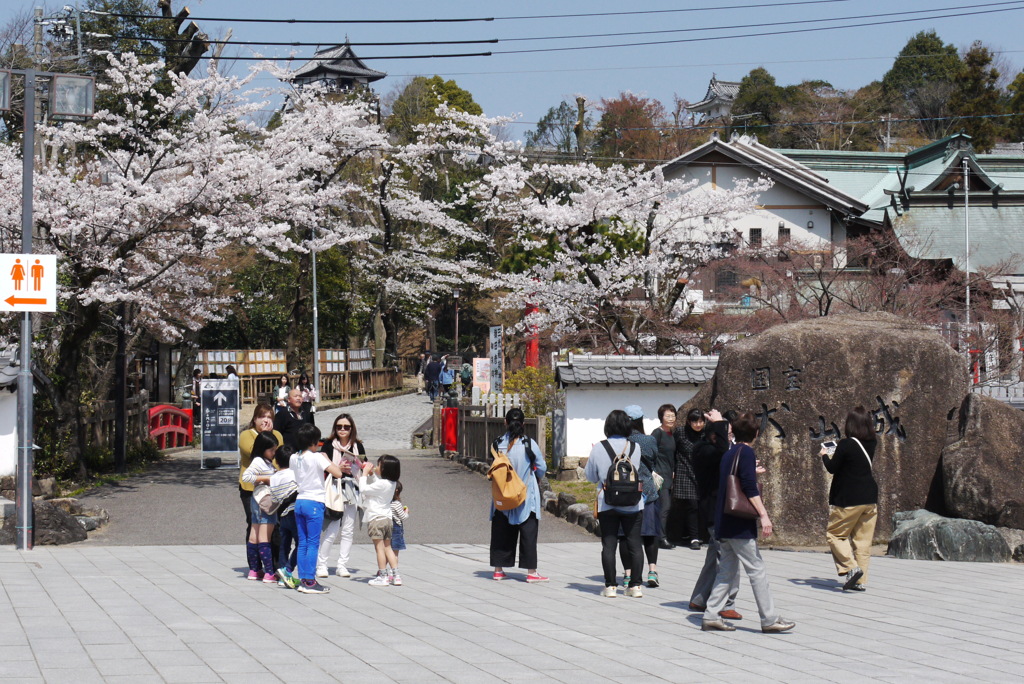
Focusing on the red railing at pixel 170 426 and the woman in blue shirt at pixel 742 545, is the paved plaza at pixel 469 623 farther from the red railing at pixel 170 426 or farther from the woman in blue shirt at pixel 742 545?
the red railing at pixel 170 426

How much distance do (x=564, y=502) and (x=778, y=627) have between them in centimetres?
755

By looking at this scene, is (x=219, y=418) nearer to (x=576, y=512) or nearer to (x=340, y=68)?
(x=576, y=512)

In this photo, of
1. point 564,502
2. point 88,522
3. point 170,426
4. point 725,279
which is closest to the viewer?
point 88,522

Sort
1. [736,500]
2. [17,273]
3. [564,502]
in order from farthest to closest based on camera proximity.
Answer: [564,502] < [17,273] < [736,500]

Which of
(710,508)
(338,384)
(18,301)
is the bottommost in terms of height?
(710,508)

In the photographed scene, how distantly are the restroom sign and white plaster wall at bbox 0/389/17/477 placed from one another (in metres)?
3.83

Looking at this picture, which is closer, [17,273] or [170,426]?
[17,273]

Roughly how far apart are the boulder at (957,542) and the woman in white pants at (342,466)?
6144 millimetres

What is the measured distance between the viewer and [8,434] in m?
14.8

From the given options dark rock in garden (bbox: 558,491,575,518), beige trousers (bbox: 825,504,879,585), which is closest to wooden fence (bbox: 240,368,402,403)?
dark rock in garden (bbox: 558,491,575,518)

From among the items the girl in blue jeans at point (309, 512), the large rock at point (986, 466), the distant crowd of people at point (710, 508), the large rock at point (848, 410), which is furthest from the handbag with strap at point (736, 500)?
the large rock at point (986, 466)

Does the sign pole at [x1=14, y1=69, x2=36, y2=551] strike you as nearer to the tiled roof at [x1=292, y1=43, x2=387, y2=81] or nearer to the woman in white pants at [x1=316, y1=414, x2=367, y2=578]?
the woman in white pants at [x1=316, y1=414, x2=367, y2=578]

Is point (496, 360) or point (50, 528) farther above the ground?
point (496, 360)

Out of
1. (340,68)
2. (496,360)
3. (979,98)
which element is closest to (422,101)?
(340,68)
